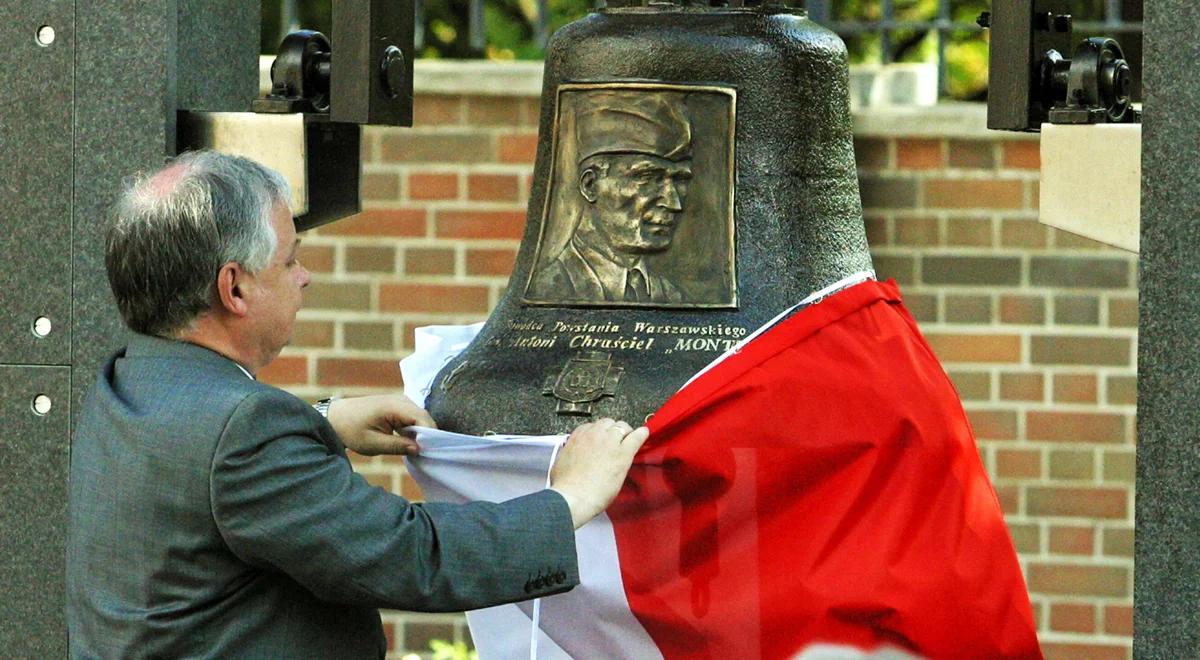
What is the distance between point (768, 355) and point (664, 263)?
0.22 meters

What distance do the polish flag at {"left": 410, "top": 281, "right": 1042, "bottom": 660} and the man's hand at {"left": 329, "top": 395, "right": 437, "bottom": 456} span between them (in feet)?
0.23

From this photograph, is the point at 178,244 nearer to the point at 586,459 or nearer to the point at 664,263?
the point at 586,459

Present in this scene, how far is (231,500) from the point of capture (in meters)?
2.32

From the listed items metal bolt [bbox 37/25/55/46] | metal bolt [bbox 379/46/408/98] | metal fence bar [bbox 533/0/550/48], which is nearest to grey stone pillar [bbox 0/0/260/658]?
metal bolt [bbox 37/25/55/46]

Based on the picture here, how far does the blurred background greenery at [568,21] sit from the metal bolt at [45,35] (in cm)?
192

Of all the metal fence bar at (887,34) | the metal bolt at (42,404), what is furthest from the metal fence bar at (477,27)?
the metal bolt at (42,404)

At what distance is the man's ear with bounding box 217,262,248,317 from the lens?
2.41 metres

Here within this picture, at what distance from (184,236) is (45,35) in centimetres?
110

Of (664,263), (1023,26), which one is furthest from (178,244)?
(1023,26)

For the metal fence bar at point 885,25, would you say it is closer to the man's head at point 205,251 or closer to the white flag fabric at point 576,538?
the white flag fabric at point 576,538

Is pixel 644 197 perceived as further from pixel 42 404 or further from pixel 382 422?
pixel 42 404

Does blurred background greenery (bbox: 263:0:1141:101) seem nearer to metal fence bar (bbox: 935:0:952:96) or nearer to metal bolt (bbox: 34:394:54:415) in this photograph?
metal fence bar (bbox: 935:0:952:96)

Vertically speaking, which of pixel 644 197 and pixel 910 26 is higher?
pixel 910 26

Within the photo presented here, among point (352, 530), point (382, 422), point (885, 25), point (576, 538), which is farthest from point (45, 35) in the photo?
point (885, 25)
